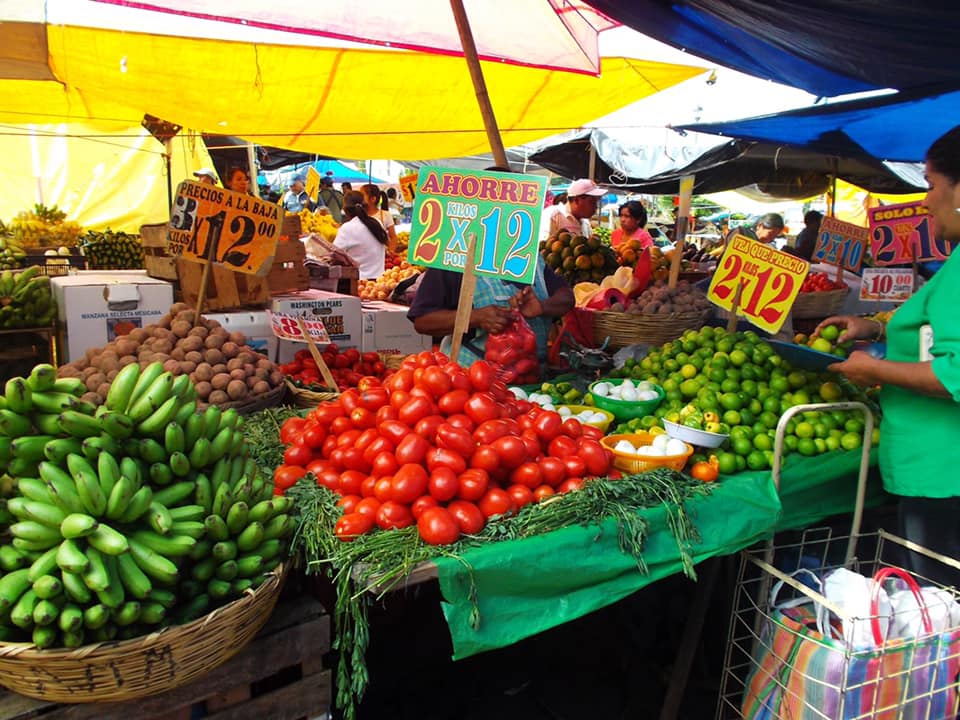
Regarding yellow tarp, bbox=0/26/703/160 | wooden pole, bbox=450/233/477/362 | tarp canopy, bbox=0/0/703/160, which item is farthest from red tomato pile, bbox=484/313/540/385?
yellow tarp, bbox=0/26/703/160

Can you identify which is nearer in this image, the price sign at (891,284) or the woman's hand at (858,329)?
the woman's hand at (858,329)

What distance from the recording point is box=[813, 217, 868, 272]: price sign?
6059mm

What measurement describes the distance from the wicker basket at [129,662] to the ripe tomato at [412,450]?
579mm

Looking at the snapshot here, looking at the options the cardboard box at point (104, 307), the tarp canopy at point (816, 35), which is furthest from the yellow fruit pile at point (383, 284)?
the tarp canopy at point (816, 35)

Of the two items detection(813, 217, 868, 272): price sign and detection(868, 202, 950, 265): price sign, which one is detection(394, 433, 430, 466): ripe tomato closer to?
detection(868, 202, 950, 265): price sign

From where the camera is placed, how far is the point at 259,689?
205cm

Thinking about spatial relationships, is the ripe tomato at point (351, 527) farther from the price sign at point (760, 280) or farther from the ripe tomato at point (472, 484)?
the price sign at point (760, 280)

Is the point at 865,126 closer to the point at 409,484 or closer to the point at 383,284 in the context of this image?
the point at 383,284

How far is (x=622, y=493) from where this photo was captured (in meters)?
2.25

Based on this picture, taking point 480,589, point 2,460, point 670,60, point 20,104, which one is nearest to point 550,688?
point 480,589

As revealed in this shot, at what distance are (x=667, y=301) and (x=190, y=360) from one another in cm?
326

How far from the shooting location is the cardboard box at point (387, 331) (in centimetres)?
500

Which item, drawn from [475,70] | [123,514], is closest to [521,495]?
[123,514]

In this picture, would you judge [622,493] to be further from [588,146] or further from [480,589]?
[588,146]
